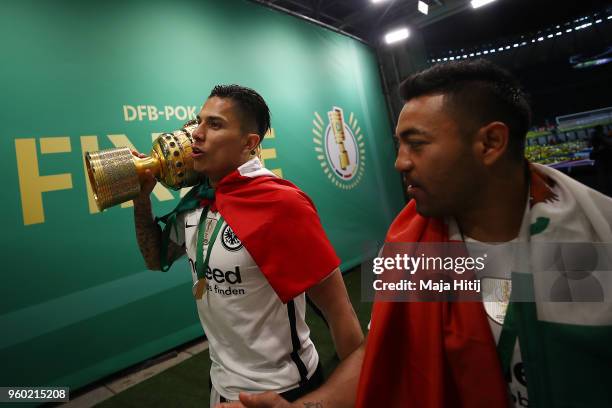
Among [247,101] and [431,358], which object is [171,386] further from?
[431,358]

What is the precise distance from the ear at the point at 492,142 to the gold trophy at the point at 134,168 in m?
0.88

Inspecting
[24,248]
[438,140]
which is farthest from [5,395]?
[438,140]

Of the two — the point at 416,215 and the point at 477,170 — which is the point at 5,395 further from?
the point at 477,170

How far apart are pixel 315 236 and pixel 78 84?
2.25 meters

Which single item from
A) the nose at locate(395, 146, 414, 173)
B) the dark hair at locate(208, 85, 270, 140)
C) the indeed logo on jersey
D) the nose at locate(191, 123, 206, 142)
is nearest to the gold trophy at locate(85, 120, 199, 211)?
the nose at locate(191, 123, 206, 142)

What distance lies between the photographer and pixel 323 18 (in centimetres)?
500

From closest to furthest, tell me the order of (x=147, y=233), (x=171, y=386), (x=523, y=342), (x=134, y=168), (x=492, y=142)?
(x=523, y=342), (x=492, y=142), (x=134, y=168), (x=147, y=233), (x=171, y=386)

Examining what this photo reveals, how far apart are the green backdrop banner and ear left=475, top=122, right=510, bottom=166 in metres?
2.37

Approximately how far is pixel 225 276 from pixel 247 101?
0.62 meters

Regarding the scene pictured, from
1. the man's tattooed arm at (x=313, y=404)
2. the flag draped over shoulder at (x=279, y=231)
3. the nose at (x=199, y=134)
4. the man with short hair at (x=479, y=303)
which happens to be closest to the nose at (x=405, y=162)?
the man with short hair at (x=479, y=303)

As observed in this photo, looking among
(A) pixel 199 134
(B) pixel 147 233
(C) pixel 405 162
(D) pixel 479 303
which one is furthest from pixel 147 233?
(D) pixel 479 303

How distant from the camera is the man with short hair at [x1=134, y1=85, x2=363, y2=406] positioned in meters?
0.95

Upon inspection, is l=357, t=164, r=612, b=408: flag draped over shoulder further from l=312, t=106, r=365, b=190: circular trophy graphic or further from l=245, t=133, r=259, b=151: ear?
l=312, t=106, r=365, b=190: circular trophy graphic

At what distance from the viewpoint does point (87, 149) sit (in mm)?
2248
